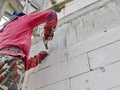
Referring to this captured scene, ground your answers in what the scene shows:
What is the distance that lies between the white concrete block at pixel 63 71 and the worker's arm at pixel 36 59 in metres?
0.10

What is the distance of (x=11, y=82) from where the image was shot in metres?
1.86

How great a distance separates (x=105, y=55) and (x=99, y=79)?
21 centimetres

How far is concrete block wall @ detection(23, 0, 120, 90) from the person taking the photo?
6.56 ft

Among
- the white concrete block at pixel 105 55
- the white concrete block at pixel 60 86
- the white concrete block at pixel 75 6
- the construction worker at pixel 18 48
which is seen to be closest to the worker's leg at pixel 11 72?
the construction worker at pixel 18 48

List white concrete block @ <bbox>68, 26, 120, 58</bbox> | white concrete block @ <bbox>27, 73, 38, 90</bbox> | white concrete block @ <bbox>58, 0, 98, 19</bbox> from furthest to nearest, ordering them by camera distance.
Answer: white concrete block @ <bbox>58, 0, 98, 19</bbox>
white concrete block @ <bbox>27, 73, 38, 90</bbox>
white concrete block @ <bbox>68, 26, 120, 58</bbox>

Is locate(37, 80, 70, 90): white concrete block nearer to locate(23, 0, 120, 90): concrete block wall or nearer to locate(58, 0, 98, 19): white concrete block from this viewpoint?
locate(23, 0, 120, 90): concrete block wall

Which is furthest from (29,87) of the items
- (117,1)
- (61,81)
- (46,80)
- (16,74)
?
(117,1)

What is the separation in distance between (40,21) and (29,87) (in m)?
0.63

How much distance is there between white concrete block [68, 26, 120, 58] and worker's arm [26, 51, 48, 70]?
11.8 inches

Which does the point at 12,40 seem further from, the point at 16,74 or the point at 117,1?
the point at 117,1

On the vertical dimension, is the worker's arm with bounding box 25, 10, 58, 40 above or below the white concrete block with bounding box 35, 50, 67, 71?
above

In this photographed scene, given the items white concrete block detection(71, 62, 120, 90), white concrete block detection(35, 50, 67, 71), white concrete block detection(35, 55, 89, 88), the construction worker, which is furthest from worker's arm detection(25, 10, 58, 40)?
white concrete block detection(71, 62, 120, 90)

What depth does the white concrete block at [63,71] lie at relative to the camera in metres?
2.17

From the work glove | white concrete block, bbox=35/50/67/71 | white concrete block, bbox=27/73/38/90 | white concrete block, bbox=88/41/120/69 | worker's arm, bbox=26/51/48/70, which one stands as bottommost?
white concrete block, bbox=27/73/38/90
